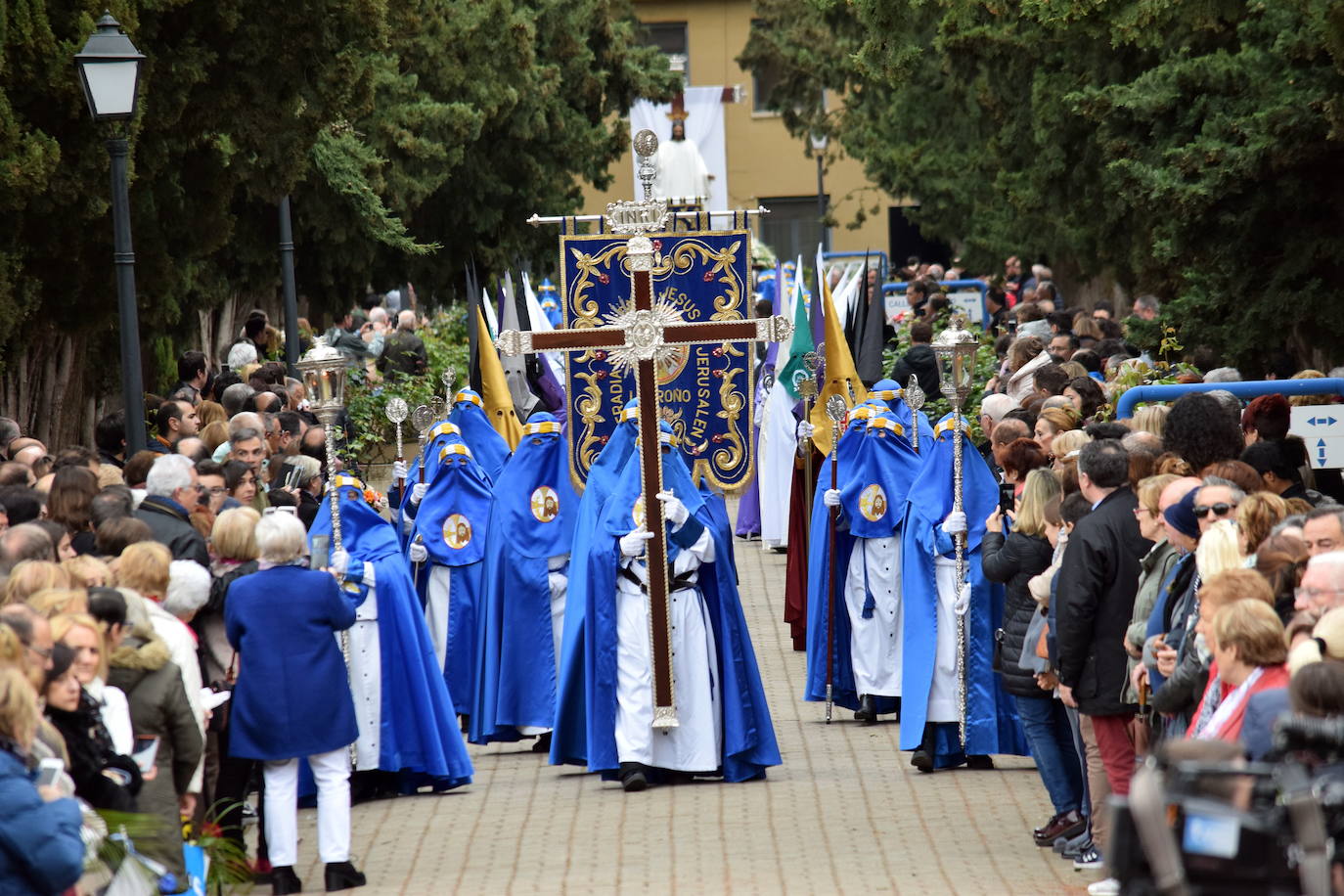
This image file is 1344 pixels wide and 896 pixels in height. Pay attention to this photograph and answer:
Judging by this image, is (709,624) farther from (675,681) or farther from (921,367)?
(921,367)

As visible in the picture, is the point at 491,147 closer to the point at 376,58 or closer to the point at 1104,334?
the point at 376,58

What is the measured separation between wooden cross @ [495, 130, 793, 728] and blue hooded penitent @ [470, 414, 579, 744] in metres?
1.07

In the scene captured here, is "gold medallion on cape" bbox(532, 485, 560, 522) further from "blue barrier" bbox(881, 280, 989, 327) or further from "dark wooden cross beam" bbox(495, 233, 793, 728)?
"blue barrier" bbox(881, 280, 989, 327)

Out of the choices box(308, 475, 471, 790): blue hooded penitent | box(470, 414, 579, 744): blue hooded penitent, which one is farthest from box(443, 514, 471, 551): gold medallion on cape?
box(308, 475, 471, 790): blue hooded penitent

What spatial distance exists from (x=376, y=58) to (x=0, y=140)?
9.68 meters

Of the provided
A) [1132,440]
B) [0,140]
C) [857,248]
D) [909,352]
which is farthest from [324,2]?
[857,248]

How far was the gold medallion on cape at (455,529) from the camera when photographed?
12.0 m

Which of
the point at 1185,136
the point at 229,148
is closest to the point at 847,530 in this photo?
the point at 1185,136

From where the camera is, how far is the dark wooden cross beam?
10.5 meters

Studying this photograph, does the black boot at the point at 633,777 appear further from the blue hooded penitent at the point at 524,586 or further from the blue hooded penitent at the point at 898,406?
the blue hooded penitent at the point at 898,406

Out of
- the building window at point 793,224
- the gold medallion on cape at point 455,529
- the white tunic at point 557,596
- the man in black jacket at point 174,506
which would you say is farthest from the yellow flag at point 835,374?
the building window at point 793,224

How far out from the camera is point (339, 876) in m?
8.70

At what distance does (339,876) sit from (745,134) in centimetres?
4351

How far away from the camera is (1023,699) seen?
8969 mm
